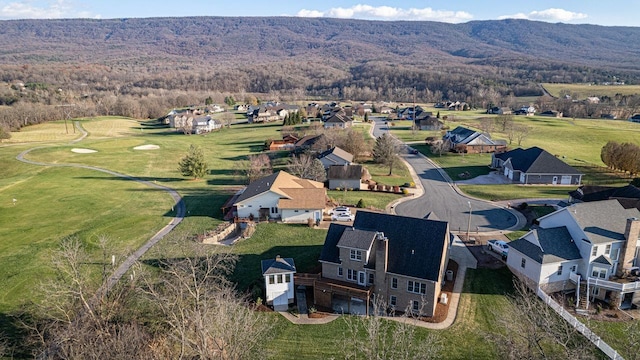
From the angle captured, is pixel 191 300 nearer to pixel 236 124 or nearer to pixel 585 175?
pixel 585 175

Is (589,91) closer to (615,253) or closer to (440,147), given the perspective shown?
(440,147)

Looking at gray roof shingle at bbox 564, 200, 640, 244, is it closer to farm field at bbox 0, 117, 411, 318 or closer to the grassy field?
farm field at bbox 0, 117, 411, 318

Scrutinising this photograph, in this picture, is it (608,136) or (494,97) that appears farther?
(494,97)

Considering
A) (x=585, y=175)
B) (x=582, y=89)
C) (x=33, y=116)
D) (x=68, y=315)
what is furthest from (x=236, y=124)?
(x=582, y=89)

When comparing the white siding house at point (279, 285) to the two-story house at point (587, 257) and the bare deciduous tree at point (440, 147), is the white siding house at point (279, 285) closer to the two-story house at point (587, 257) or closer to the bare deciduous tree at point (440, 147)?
the two-story house at point (587, 257)

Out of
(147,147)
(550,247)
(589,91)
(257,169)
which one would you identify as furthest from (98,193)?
(589,91)
